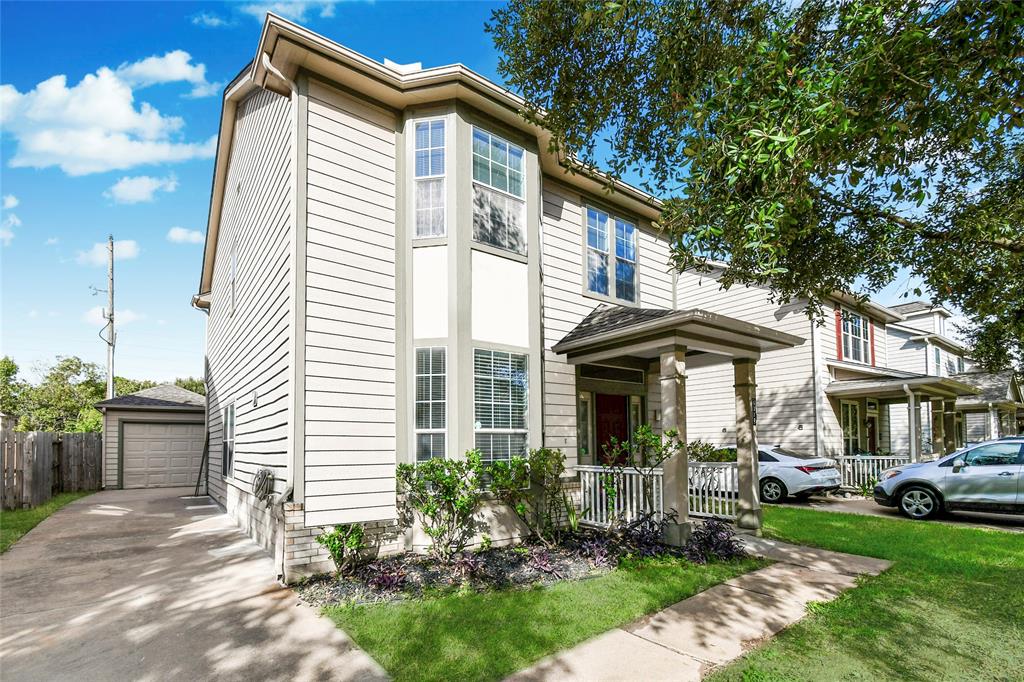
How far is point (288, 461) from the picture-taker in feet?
20.1

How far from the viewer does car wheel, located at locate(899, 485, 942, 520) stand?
400 inches

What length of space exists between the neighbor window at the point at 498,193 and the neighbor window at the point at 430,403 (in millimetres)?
1803

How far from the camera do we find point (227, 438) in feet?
36.4

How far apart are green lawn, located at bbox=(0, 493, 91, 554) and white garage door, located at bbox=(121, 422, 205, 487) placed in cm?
302

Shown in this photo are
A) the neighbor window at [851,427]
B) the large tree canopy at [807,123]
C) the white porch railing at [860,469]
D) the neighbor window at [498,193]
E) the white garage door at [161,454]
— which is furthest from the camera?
the white garage door at [161,454]

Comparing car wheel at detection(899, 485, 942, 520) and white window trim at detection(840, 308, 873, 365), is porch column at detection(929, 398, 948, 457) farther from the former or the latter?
car wheel at detection(899, 485, 942, 520)

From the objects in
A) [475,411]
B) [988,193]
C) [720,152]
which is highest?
[988,193]

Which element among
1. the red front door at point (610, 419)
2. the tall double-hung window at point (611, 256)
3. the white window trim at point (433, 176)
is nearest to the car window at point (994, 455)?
the red front door at point (610, 419)

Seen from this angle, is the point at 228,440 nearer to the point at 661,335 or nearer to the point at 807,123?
the point at 661,335

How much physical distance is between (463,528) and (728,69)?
5.93 metres

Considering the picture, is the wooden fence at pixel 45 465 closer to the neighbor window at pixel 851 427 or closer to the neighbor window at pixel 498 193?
the neighbor window at pixel 498 193

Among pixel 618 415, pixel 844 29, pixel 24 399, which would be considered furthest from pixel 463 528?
pixel 24 399

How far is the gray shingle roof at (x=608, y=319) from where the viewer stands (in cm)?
786

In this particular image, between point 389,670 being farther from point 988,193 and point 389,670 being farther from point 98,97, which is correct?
point 98,97
